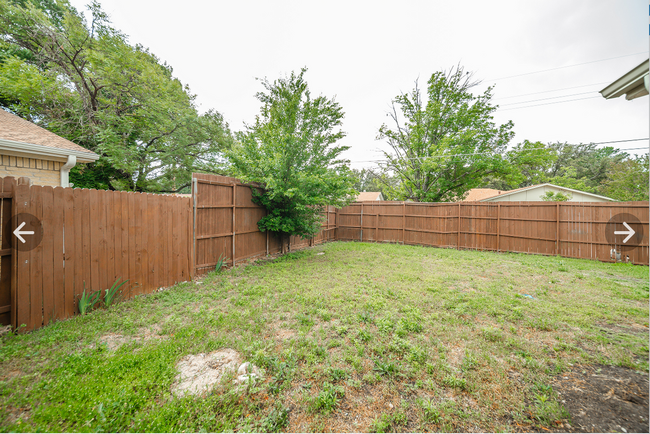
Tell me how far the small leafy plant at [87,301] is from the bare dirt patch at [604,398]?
5060 mm

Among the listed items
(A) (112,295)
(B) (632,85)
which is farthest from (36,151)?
(B) (632,85)

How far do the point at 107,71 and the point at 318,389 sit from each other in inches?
459

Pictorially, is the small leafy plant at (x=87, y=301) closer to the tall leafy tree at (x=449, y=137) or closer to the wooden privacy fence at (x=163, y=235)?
the wooden privacy fence at (x=163, y=235)

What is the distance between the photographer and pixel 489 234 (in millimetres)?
9164

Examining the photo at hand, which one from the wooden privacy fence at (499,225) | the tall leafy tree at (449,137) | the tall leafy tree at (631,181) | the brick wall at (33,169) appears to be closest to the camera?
the brick wall at (33,169)

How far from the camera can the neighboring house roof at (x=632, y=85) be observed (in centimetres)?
194

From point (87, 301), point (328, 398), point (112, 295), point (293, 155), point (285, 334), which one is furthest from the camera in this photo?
point (293, 155)

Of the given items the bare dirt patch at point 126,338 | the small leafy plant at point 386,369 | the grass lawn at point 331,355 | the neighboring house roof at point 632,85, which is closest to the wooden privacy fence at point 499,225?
the grass lawn at point 331,355

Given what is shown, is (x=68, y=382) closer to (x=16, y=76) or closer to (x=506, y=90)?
(x=16, y=76)

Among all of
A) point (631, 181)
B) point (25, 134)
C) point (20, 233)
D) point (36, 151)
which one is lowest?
point (20, 233)

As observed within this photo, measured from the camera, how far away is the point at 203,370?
2.08 meters

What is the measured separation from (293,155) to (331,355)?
16.7 ft

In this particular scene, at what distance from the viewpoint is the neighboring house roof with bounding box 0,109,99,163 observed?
3768mm

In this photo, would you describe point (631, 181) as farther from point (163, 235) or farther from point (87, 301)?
point (87, 301)
